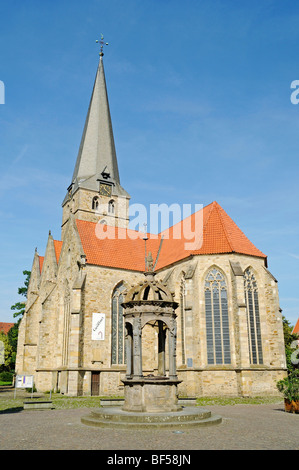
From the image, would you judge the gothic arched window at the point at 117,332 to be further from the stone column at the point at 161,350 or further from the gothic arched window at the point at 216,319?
the stone column at the point at 161,350

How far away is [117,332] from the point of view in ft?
95.2

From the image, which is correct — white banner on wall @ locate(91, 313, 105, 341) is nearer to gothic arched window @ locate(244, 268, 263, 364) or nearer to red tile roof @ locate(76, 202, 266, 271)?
red tile roof @ locate(76, 202, 266, 271)

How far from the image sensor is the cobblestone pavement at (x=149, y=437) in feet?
28.6

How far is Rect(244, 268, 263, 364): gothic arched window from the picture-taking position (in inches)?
1008

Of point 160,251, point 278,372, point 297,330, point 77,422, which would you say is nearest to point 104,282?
point 160,251

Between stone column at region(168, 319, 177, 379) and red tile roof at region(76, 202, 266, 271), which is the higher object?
red tile roof at region(76, 202, 266, 271)

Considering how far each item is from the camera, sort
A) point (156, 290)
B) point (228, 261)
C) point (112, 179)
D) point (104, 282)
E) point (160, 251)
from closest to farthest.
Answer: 1. point (156, 290)
2. point (228, 261)
3. point (104, 282)
4. point (160, 251)
5. point (112, 179)

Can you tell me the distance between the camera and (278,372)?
25.5 m

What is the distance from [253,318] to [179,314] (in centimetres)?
520

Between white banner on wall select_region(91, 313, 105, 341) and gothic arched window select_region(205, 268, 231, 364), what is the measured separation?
7.42 m

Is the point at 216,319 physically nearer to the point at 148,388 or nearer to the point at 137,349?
the point at 137,349

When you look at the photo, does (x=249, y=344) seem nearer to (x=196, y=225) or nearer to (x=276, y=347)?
(x=276, y=347)

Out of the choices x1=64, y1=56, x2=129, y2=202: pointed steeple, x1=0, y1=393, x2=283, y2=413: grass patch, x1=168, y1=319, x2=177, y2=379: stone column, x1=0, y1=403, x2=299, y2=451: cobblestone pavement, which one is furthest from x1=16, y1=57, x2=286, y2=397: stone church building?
x1=0, y1=403, x2=299, y2=451: cobblestone pavement

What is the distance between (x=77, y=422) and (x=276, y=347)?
1689 cm
